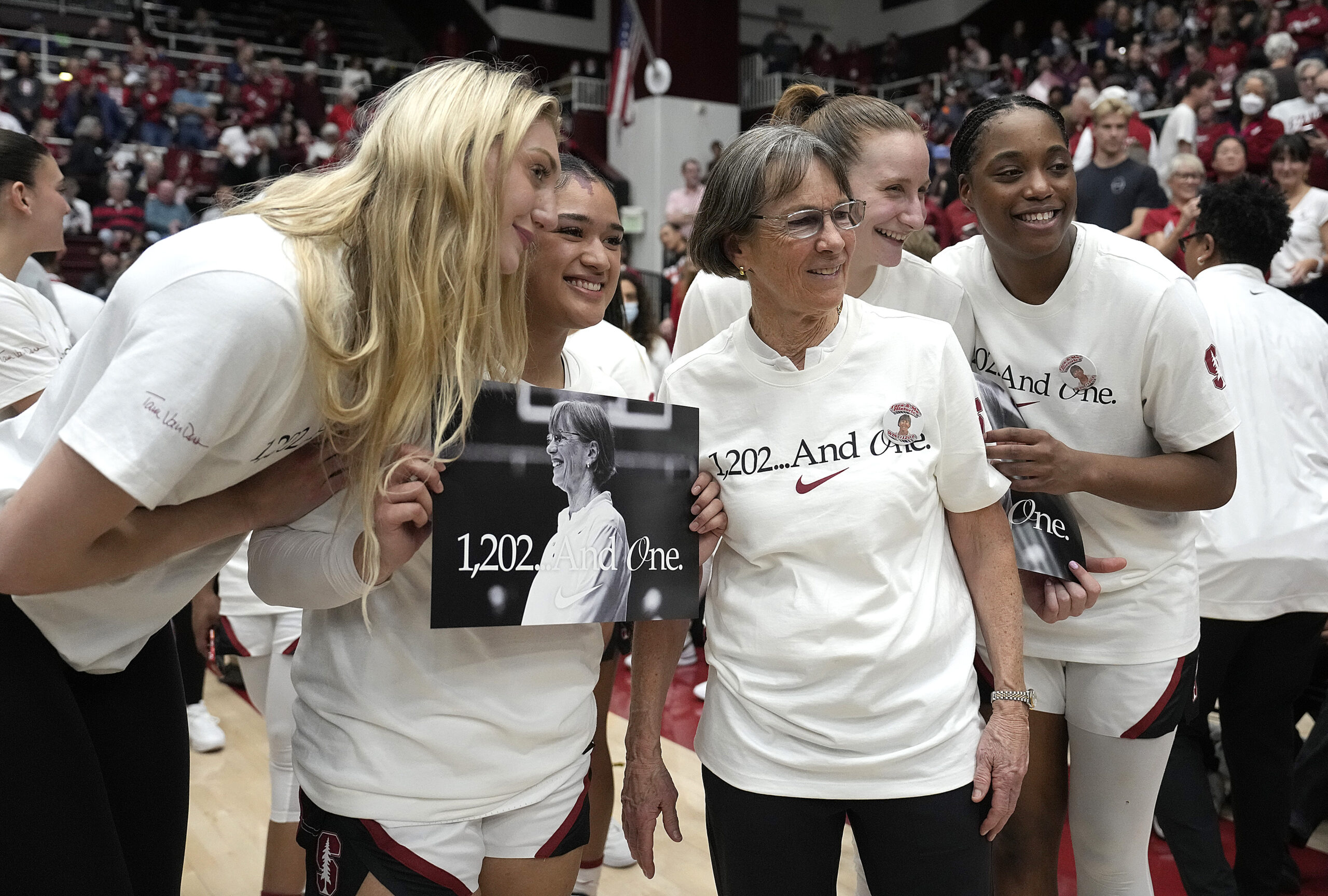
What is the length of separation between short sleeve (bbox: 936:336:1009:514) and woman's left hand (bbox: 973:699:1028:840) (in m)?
0.33

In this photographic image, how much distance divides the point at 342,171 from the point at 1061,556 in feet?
4.51

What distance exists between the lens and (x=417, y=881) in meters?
1.56

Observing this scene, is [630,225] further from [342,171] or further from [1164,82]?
[342,171]

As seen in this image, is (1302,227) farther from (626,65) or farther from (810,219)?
(626,65)

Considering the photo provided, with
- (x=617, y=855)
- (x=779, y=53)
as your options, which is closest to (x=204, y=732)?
(x=617, y=855)

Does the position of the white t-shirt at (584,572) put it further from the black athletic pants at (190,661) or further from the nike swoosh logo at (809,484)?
the black athletic pants at (190,661)

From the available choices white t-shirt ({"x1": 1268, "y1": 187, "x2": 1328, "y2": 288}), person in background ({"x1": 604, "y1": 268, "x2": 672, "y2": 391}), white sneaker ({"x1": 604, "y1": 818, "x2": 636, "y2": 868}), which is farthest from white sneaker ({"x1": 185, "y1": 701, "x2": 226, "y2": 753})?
white t-shirt ({"x1": 1268, "y1": 187, "x2": 1328, "y2": 288})

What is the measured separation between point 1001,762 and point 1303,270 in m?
5.29

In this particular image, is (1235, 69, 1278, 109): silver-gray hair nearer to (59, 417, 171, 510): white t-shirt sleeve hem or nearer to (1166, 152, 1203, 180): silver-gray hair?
(1166, 152, 1203, 180): silver-gray hair

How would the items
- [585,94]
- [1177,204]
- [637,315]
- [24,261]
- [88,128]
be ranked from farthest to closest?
[585,94] → [88,128] → [1177,204] → [637,315] → [24,261]

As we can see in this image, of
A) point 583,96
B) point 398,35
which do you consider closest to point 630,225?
point 583,96

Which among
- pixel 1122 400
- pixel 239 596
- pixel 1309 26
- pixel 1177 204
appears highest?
pixel 1309 26

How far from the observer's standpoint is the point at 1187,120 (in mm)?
8773

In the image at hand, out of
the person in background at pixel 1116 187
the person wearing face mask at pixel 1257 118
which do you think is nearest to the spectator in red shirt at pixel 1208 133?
the person wearing face mask at pixel 1257 118
